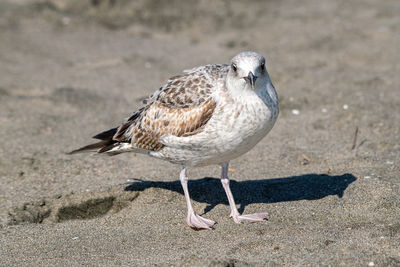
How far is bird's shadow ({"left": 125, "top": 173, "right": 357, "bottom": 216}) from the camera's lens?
564 cm

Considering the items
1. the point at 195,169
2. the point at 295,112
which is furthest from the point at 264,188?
the point at 295,112

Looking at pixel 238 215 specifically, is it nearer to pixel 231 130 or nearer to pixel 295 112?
pixel 231 130

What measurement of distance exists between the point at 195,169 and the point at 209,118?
5.78 ft

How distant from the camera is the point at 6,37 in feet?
34.9

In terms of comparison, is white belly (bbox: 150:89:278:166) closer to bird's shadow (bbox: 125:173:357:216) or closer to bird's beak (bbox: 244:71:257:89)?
bird's beak (bbox: 244:71:257:89)

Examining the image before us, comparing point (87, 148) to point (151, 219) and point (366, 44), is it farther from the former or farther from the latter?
point (366, 44)

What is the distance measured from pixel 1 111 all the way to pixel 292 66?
4840 mm

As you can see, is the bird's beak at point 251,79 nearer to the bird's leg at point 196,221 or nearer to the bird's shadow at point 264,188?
the bird's leg at point 196,221

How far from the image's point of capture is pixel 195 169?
6.59m

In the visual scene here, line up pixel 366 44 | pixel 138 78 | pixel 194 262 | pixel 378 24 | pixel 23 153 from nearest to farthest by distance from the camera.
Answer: pixel 194 262 < pixel 23 153 < pixel 138 78 < pixel 366 44 < pixel 378 24

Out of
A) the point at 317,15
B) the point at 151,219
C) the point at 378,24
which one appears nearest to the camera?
the point at 151,219

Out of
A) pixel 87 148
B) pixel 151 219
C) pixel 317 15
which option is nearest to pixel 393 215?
→ pixel 151 219

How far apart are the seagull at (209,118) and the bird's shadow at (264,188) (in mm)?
401

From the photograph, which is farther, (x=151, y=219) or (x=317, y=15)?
(x=317, y=15)
